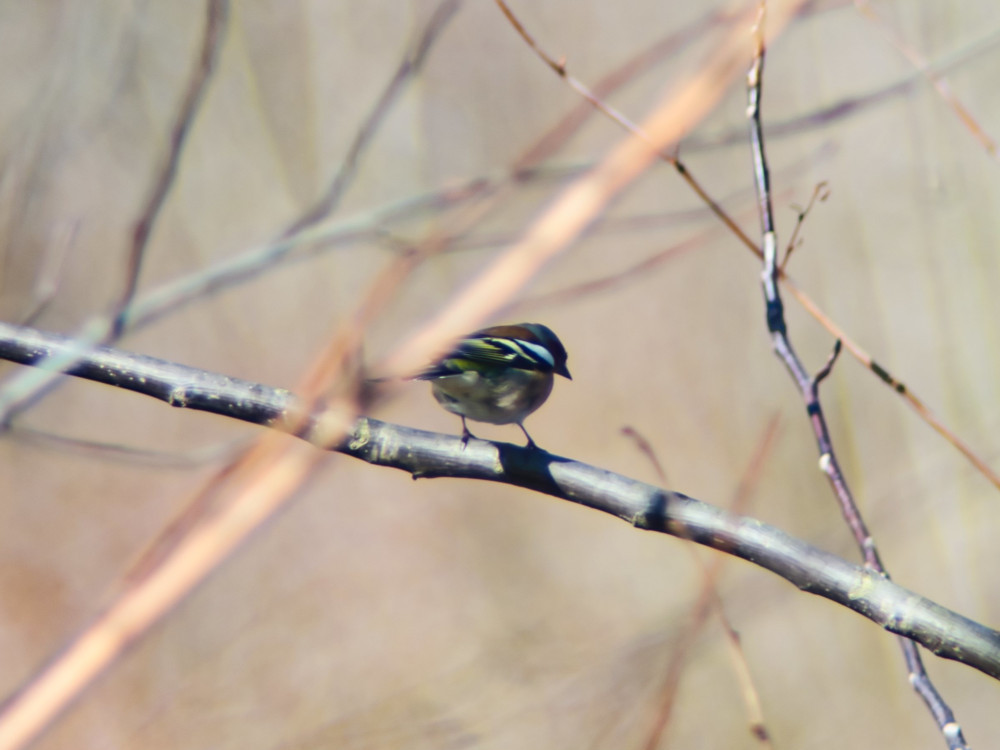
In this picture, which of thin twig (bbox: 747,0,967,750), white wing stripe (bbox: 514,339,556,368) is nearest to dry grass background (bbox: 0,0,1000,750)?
white wing stripe (bbox: 514,339,556,368)

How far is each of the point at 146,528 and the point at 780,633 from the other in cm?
190

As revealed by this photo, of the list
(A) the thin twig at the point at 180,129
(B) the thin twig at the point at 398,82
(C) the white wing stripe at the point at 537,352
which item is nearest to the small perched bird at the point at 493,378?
(C) the white wing stripe at the point at 537,352

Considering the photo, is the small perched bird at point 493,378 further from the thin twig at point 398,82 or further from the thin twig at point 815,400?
the thin twig at point 815,400

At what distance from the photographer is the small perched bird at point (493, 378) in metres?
1.15

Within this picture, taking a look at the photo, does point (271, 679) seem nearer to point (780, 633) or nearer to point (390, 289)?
point (780, 633)

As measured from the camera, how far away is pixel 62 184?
218 cm

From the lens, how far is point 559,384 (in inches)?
93.6

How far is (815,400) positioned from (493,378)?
0.52 meters

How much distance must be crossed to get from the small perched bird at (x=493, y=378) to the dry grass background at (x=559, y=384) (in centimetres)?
87

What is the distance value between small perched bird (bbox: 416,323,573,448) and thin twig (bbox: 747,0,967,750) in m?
0.46

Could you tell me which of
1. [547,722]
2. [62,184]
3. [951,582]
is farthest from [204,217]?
[951,582]

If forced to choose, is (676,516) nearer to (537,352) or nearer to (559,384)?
(537,352)

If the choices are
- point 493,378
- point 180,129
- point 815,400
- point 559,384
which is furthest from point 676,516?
point 559,384

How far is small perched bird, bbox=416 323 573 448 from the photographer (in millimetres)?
1150
